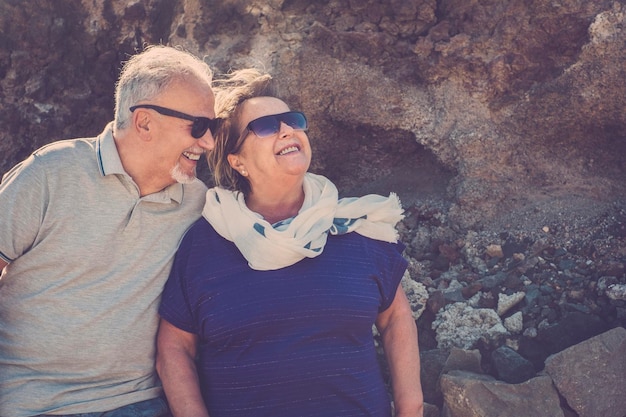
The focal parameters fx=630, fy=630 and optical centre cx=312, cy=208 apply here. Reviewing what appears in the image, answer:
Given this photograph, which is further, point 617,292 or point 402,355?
point 617,292

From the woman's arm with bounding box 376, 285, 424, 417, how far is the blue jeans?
1061mm

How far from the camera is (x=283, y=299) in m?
2.73

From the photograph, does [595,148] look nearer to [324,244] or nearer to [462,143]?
[462,143]

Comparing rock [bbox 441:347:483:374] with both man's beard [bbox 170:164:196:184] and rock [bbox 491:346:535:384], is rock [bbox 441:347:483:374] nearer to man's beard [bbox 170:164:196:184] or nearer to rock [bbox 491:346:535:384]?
rock [bbox 491:346:535:384]

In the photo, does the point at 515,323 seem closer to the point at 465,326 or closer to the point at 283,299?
the point at 465,326

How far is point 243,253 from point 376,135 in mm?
1935

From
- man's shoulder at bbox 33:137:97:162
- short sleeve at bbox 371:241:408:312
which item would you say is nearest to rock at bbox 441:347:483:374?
short sleeve at bbox 371:241:408:312

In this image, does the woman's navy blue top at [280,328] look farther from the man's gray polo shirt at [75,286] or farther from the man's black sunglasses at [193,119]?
the man's black sunglasses at [193,119]

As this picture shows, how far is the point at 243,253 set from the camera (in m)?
2.82

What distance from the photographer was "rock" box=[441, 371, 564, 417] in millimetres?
3037

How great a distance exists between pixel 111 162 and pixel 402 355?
162 centimetres

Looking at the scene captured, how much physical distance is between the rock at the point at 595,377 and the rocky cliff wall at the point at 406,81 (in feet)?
3.53

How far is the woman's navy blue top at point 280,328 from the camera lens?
2.69 meters

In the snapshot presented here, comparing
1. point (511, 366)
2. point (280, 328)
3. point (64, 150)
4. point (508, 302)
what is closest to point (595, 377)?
point (511, 366)
